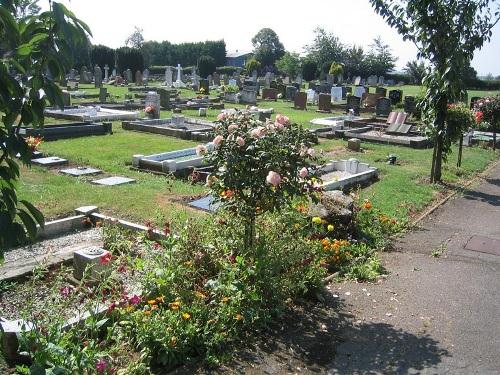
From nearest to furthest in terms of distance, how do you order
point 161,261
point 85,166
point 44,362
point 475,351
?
1. point 44,362
2. point 475,351
3. point 161,261
4. point 85,166

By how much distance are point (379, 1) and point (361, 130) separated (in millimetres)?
8768

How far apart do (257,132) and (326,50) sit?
71217 mm

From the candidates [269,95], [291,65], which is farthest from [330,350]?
[291,65]

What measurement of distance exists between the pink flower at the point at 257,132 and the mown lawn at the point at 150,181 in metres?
1.47

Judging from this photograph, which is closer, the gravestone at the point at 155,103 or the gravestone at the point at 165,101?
the gravestone at the point at 155,103

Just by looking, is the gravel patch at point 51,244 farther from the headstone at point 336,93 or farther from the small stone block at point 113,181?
the headstone at point 336,93

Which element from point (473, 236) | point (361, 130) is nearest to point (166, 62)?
point (361, 130)

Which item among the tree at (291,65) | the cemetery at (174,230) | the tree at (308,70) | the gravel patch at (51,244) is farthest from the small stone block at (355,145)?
the tree at (308,70)

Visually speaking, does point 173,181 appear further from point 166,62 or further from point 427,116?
point 166,62

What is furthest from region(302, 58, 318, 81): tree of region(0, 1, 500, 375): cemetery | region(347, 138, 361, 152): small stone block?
region(0, 1, 500, 375): cemetery

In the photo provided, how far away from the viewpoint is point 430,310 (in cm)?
548

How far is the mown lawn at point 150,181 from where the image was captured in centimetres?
841

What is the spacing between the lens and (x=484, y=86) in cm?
6331

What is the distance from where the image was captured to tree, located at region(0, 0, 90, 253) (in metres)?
2.03
